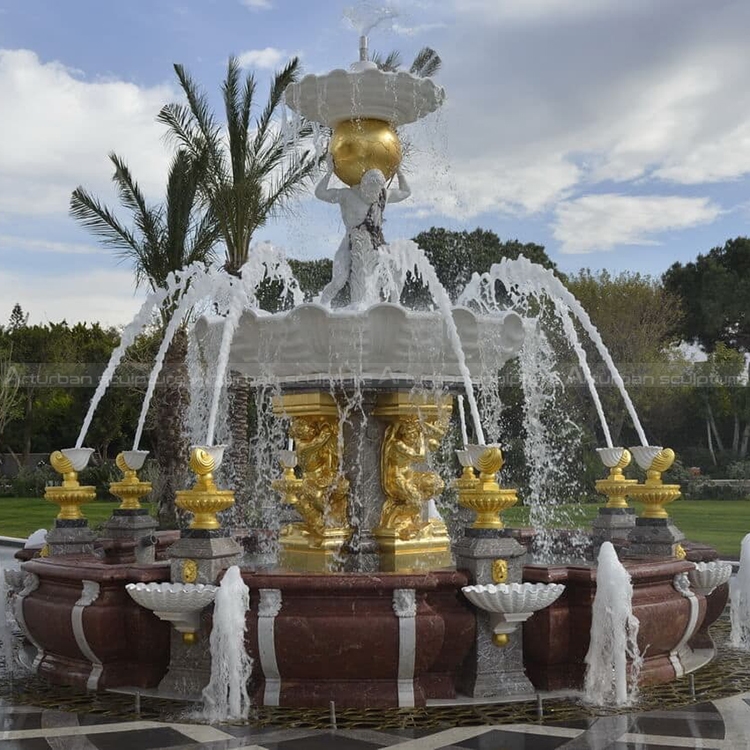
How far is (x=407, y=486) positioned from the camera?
8227mm

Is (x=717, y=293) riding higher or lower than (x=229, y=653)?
higher

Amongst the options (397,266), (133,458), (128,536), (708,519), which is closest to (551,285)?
(397,266)

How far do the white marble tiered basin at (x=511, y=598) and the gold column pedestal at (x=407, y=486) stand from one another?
61.7 inches

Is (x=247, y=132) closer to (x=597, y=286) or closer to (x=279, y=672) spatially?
(x=279, y=672)

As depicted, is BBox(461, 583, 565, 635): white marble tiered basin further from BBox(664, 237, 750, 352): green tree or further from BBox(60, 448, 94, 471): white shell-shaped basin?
BBox(664, 237, 750, 352): green tree

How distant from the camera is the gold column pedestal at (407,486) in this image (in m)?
8.18

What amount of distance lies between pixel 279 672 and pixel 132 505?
4.15 metres

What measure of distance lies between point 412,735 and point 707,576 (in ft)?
11.0

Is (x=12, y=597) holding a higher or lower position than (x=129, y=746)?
higher

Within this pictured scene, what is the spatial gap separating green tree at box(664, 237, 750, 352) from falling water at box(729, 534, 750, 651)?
3703 cm

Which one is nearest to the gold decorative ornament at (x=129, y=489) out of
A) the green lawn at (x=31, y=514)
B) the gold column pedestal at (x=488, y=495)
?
the gold column pedestal at (x=488, y=495)

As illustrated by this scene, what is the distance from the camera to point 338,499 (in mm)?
8297

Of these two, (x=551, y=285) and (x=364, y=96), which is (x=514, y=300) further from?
(x=364, y=96)

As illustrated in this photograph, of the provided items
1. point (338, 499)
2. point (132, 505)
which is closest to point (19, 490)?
point (132, 505)
